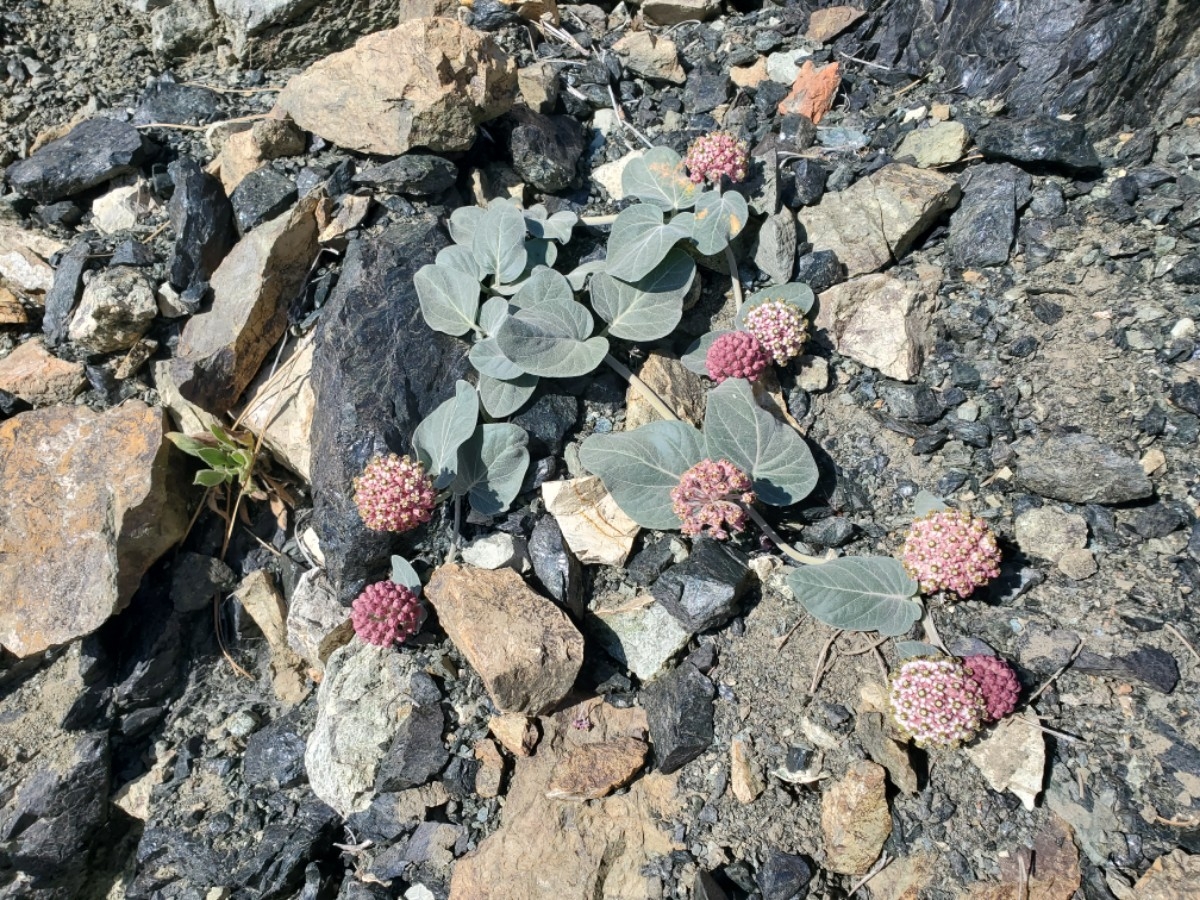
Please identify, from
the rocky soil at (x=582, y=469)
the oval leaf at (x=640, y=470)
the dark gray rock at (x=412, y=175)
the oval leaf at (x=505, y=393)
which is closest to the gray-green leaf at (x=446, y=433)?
the oval leaf at (x=505, y=393)

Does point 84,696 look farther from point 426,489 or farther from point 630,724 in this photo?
point 630,724

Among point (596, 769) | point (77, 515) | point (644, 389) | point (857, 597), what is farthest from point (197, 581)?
point (857, 597)

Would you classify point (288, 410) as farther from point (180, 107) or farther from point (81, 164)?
point (180, 107)

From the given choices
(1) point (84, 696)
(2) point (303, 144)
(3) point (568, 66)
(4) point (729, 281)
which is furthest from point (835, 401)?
(1) point (84, 696)

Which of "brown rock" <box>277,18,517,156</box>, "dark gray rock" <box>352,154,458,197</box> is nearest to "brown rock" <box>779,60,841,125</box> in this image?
"brown rock" <box>277,18,517,156</box>

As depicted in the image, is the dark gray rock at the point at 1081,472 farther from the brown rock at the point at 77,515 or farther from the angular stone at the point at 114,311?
the angular stone at the point at 114,311

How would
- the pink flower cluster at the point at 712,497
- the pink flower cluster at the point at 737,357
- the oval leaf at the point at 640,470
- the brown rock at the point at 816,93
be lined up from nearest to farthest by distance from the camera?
the pink flower cluster at the point at 712,497, the oval leaf at the point at 640,470, the pink flower cluster at the point at 737,357, the brown rock at the point at 816,93
